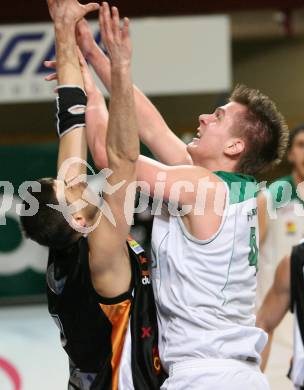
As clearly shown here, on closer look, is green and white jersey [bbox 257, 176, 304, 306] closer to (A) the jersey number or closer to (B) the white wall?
(B) the white wall

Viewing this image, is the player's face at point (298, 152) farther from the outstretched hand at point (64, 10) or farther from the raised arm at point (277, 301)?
the outstretched hand at point (64, 10)

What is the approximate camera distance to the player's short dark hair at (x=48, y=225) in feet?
9.81

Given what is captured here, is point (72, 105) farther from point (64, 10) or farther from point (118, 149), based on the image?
point (118, 149)

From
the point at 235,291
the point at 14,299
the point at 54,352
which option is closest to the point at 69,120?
the point at 235,291

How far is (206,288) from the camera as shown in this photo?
2850 millimetres

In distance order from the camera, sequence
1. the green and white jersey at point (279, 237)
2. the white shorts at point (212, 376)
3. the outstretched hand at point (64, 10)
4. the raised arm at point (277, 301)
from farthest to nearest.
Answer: the green and white jersey at point (279, 237), the raised arm at point (277, 301), the outstretched hand at point (64, 10), the white shorts at point (212, 376)

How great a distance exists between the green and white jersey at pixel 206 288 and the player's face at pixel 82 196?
0.27 m

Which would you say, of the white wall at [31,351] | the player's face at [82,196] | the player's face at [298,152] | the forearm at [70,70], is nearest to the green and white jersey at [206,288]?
the player's face at [82,196]

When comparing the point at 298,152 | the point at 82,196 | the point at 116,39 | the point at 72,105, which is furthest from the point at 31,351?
the point at 116,39

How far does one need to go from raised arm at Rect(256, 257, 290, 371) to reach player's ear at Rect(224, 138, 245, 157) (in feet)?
3.47

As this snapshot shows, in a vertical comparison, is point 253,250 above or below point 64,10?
below

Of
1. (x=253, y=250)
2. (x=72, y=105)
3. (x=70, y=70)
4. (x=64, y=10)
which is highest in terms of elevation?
(x=64, y=10)

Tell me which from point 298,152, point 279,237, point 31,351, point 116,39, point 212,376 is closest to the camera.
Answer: point 116,39

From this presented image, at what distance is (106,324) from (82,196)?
51 cm
